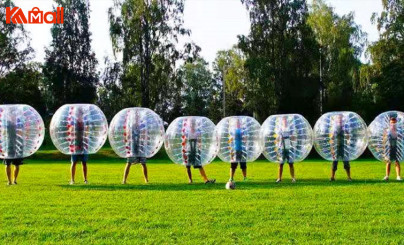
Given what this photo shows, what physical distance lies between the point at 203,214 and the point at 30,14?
25.4 metres

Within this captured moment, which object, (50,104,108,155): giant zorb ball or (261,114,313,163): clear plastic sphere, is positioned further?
(261,114,313,163): clear plastic sphere

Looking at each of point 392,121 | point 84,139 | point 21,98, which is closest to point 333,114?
point 392,121

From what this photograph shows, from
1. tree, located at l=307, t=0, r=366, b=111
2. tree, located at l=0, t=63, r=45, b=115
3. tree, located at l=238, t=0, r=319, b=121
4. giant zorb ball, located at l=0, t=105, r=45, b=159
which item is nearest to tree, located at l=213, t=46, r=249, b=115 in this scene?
tree, located at l=307, t=0, r=366, b=111

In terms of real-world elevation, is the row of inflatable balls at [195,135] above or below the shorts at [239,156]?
above

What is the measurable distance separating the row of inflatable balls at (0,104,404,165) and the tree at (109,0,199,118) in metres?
24.7

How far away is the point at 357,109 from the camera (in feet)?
137

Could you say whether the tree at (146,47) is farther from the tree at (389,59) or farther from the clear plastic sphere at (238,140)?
the clear plastic sphere at (238,140)

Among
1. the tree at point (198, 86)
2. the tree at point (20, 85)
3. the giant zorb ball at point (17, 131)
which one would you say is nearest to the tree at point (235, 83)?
the tree at point (198, 86)

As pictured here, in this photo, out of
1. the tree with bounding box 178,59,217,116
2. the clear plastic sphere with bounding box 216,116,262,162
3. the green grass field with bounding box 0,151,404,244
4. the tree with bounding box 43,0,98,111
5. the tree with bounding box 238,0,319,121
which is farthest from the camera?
the tree with bounding box 178,59,217,116

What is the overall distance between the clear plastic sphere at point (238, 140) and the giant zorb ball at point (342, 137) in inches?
81.3

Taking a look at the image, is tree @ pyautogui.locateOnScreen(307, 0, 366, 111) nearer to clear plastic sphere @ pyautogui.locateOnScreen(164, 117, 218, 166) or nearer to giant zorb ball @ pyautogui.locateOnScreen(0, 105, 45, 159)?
clear plastic sphere @ pyautogui.locateOnScreen(164, 117, 218, 166)

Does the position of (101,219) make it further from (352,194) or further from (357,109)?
(357,109)

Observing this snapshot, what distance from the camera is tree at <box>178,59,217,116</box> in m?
70.8

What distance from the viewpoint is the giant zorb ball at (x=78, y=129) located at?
14.8m
